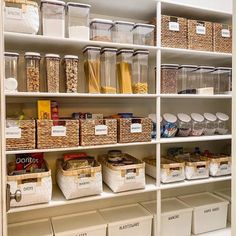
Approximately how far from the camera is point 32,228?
1.73m

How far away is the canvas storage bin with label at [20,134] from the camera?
1454 mm

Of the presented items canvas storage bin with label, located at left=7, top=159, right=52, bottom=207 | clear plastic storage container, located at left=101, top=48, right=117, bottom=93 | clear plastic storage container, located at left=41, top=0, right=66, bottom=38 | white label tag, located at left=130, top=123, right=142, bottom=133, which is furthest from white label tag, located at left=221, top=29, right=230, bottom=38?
canvas storage bin with label, located at left=7, top=159, right=52, bottom=207

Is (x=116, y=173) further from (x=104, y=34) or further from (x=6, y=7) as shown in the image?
(x=6, y=7)

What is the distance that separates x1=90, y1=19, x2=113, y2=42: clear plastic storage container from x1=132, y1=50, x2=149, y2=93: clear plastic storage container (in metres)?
0.26

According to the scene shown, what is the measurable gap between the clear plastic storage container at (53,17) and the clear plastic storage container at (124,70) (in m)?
0.44

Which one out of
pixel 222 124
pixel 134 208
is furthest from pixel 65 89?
pixel 222 124

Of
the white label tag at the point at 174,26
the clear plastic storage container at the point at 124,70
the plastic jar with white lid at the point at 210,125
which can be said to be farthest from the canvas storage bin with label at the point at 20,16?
the plastic jar with white lid at the point at 210,125

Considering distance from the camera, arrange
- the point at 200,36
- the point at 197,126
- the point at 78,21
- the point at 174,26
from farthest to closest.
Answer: the point at 197,126
the point at 200,36
the point at 174,26
the point at 78,21

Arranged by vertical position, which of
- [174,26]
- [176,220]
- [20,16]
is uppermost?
[174,26]

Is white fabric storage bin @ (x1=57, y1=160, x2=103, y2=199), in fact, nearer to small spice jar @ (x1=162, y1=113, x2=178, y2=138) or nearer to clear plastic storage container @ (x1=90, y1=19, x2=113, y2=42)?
small spice jar @ (x1=162, y1=113, x2=178, y2=138)

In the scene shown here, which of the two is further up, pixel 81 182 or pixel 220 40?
pixel 220 40

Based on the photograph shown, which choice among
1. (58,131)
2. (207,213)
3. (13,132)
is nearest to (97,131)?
(58,131)

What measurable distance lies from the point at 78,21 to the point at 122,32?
331 mm

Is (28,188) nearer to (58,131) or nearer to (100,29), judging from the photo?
(58,131)
